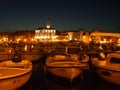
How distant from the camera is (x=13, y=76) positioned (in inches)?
586

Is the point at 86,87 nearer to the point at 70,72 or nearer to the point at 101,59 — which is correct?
the point at 70,72

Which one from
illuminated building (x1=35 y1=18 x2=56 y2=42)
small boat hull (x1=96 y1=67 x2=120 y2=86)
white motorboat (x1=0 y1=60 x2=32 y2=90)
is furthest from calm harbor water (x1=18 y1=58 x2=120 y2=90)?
illuminated building (x1=35 y1=18 x2=56 y2=42)

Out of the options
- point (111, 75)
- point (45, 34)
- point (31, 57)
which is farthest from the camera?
point (45, 34)

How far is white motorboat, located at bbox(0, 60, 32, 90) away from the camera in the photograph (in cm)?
1447

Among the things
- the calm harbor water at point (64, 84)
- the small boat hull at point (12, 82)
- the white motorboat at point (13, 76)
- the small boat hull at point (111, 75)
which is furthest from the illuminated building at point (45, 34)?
the small boat hull at point (12, 82)

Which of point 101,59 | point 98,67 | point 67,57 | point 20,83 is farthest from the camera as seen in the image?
point 67,57

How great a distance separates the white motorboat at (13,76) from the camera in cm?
1447

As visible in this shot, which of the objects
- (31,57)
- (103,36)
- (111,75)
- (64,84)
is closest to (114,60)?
(111,75)

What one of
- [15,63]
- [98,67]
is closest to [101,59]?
Result: [98,67]

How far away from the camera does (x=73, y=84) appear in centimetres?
1836

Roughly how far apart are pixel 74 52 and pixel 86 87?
8.22 metres

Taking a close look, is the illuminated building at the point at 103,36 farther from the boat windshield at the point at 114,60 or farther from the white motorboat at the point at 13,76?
the white motorboat at the point at 13,76

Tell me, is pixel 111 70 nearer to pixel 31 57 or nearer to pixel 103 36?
pixel 31 57

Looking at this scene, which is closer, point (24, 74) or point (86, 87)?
point (24, 74)
